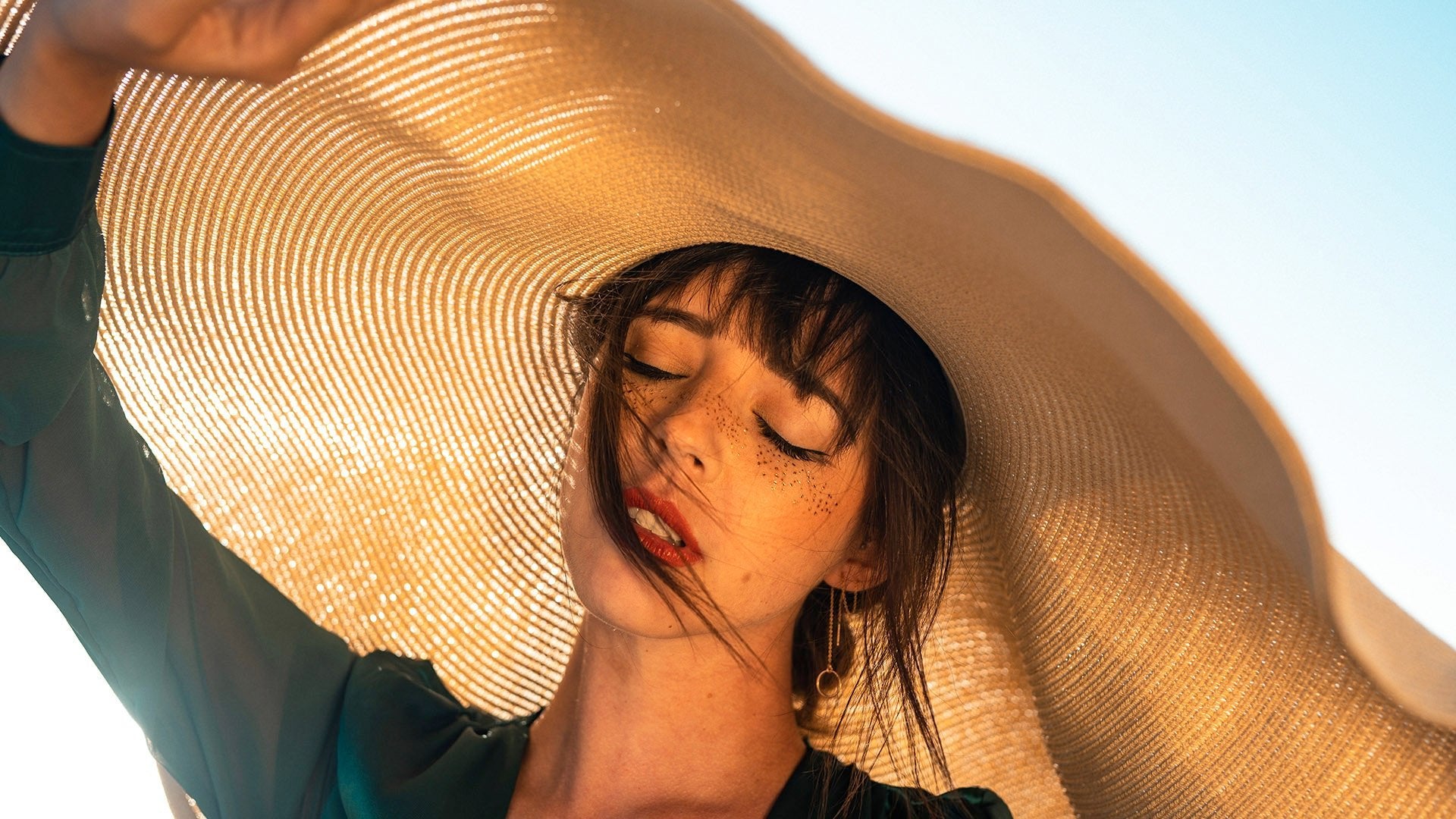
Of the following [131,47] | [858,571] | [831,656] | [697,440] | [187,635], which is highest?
[131,47]

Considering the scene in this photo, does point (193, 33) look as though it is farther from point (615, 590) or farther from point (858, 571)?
point (858, 571)

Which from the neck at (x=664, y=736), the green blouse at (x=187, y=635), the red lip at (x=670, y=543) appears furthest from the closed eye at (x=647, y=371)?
the green blouse at (x=187, y=635)

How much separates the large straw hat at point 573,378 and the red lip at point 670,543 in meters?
0.24

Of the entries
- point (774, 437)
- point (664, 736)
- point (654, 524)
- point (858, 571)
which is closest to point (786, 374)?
point (774, 437)

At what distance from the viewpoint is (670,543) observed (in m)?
1.05

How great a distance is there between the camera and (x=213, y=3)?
0.76m

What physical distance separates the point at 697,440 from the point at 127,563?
49 centimetres

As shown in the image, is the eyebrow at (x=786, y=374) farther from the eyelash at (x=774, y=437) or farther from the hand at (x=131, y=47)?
the hand at (x=131, y=47)

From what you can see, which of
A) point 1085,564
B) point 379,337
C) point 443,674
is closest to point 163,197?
point 379,337

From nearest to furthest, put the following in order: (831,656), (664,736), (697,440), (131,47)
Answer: (131,47)
(697,440)
(664,736)
(831,656)

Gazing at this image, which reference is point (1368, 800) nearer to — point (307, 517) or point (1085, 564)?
point (1085, 564)

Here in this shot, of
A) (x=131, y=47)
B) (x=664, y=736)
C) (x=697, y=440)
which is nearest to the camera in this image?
(x=131, y=47)

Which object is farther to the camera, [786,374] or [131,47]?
[786,374]

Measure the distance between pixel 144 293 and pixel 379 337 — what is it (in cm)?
22
